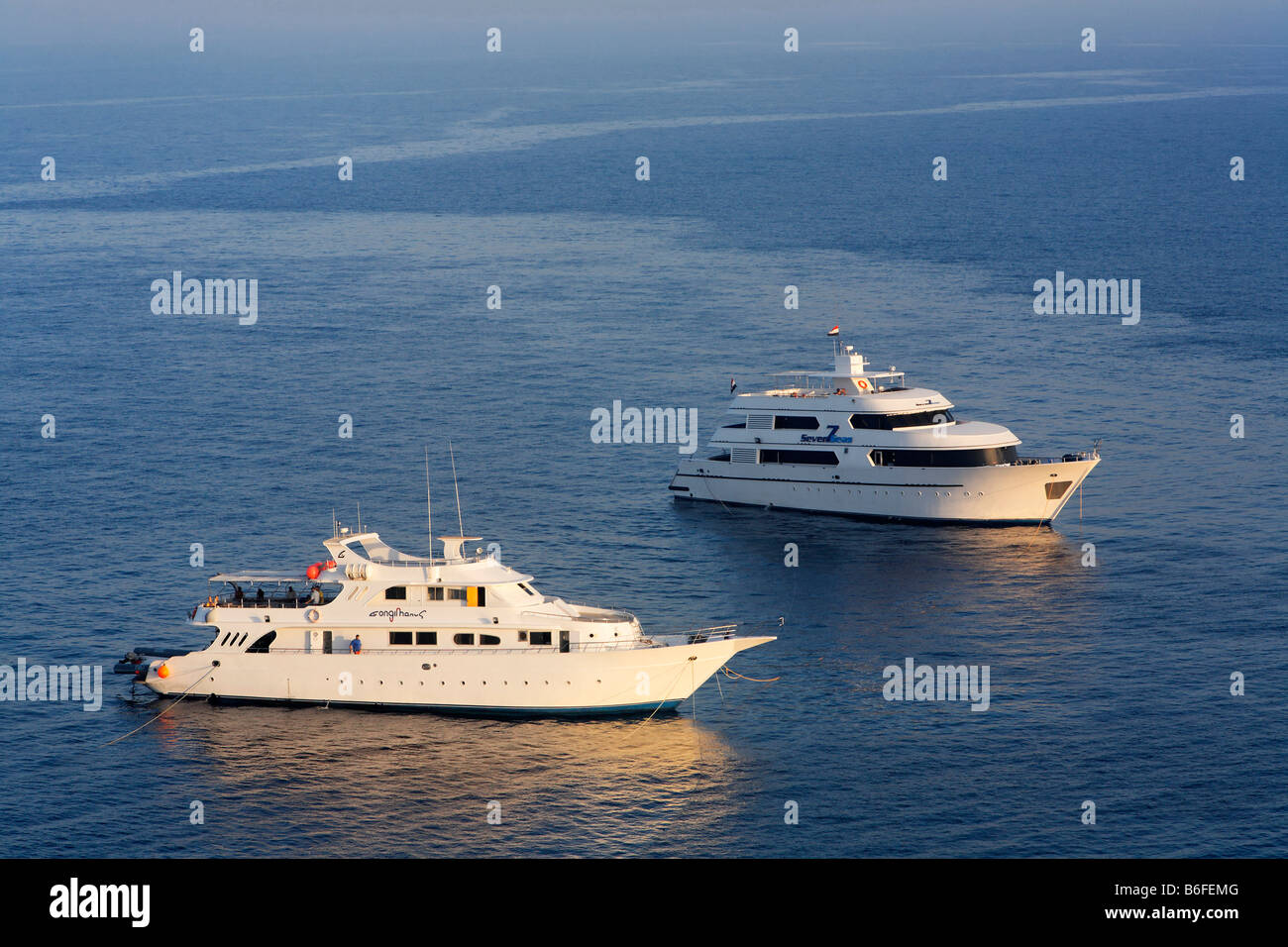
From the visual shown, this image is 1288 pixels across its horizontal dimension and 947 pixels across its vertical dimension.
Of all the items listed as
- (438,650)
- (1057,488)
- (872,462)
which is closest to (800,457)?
(872,462)

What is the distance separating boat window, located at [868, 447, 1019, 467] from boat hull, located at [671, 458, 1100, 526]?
0.83 m

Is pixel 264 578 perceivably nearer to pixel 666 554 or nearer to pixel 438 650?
pixel 438 650

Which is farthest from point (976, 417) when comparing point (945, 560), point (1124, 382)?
point (945, 560)

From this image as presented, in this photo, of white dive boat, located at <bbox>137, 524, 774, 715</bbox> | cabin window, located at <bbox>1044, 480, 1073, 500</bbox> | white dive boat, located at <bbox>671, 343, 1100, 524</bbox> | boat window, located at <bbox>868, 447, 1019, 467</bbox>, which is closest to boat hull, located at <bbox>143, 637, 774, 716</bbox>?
white dive boat, located at <bbox>137, 524, 774, 715</bbox>

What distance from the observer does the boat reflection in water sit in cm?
6588

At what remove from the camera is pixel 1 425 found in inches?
5138

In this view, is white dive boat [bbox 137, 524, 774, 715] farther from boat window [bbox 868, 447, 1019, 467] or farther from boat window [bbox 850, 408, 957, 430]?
boat window [bbox 850, 408, 957, 430]

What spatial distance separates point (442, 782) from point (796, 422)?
1945 inches

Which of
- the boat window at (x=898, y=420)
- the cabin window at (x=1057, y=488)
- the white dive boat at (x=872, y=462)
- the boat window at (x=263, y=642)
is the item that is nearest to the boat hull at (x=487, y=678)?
the boat window at (x=263, y=642)

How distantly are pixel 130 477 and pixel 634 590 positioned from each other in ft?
132

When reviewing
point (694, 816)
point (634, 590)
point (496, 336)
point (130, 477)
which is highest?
point (496, 336)

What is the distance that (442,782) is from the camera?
233ft
